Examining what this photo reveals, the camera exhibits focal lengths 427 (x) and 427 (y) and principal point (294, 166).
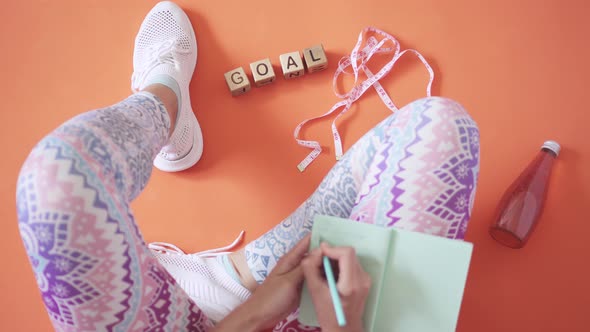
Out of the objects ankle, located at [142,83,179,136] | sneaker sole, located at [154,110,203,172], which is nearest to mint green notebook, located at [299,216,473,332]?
ankle, located at [142,83,179,136]

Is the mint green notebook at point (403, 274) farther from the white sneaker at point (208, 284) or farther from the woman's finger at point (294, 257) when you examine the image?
the white sneaker at point (208, 284)

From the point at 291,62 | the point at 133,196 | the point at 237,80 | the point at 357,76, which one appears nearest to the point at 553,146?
the point at 357,76

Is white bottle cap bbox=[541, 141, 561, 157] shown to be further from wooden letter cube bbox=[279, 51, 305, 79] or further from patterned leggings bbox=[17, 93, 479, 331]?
wooden letter cube bbox=[279, 51, 305, 79]

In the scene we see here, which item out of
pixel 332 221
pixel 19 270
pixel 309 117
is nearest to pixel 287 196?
pixel 309 117

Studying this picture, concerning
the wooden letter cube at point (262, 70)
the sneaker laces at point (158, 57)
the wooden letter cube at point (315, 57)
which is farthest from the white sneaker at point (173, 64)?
the wooden letter cube at point (315, 57)

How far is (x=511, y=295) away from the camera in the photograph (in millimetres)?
921

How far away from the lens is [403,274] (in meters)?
0.59

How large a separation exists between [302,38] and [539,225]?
27.3 inches

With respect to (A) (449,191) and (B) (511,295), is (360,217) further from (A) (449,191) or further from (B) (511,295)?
(B) (511,295)

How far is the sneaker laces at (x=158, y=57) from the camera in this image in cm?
96

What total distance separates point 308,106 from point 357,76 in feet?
0.45

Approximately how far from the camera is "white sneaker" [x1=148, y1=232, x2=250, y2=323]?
77 cm

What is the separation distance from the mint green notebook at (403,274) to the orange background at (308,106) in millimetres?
398

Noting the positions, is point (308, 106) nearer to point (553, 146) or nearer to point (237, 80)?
point (237, 80)
